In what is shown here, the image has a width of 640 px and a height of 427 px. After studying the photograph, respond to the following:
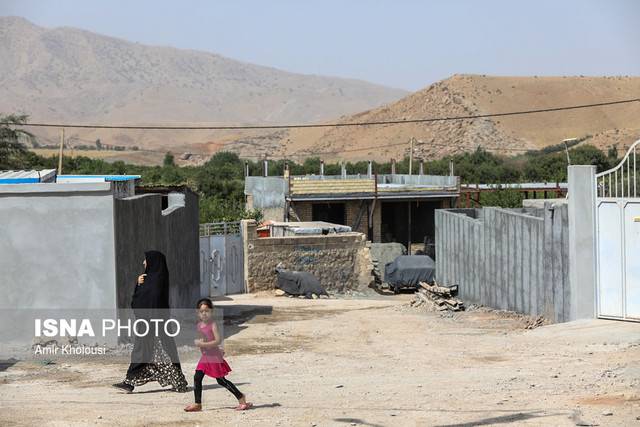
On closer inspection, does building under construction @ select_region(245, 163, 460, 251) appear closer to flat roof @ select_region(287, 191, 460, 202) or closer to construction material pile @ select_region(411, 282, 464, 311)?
flat roof @ select_region(287, 191, 460, 202)

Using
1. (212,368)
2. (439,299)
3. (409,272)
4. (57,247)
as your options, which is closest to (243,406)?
(212,368)

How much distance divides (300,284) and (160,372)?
19.4 metres

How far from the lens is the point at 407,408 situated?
33.1 ft

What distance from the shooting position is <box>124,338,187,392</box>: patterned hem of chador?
11.3 m

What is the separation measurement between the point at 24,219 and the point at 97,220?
112 cm

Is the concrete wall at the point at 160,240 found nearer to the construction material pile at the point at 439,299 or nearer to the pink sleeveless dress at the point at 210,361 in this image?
the pink sleeveless dress at the point at 210,361

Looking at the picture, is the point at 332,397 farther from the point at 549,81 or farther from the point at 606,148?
the point at 549,81

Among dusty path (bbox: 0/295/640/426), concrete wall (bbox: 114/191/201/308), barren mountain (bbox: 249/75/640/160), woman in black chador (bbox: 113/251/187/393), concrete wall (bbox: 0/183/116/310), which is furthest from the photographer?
barren mountain (bbox: 249/75/640/160)

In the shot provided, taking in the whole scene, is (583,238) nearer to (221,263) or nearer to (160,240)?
(160,240)

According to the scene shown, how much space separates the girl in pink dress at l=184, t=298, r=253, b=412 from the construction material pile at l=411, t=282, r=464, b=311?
1307 cm

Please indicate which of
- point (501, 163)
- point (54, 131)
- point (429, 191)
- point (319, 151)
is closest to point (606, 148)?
point (501, 163)

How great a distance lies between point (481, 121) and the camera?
117875 mm

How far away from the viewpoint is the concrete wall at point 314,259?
3172cm

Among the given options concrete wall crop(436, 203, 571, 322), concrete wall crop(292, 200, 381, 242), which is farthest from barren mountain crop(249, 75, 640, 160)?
concrete wall crop(436, 203, 571, 322)
